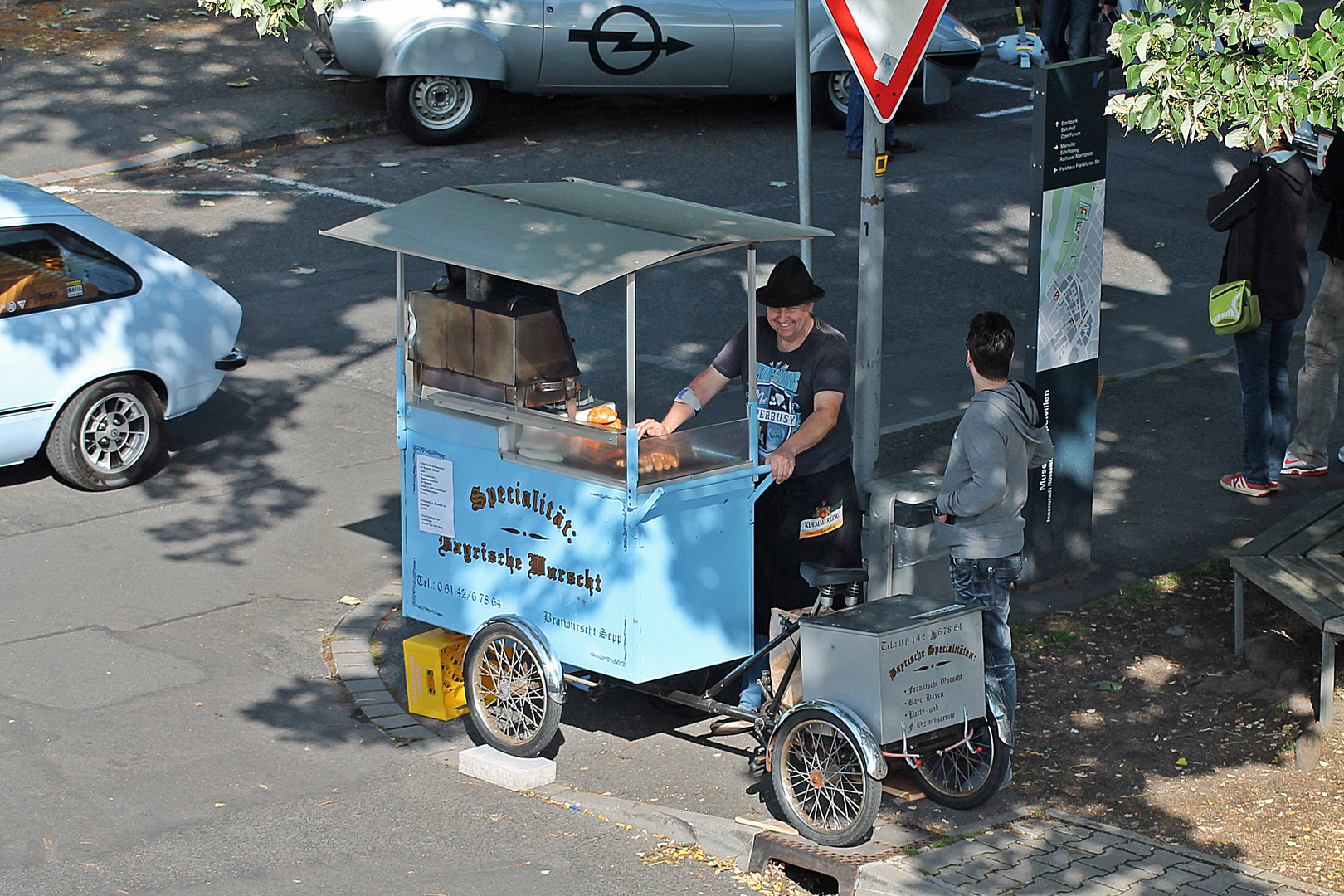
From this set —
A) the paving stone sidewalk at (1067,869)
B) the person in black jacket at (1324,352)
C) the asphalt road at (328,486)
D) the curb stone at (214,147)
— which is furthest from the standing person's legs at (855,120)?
the paving stone sidewalk at (1067,869)

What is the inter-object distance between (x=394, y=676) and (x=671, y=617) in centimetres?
183

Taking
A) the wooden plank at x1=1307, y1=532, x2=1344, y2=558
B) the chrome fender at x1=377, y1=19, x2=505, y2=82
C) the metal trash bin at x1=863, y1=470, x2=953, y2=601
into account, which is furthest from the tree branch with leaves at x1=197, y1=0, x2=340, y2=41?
the chrome fender at x1=377, y1=19, x2=505, y2=82

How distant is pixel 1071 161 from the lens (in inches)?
279

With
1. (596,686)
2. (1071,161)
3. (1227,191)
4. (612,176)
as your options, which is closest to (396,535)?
(596,686)

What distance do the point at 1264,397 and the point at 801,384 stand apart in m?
3.44

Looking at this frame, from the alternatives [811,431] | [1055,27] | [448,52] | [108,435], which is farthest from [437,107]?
[811,431]

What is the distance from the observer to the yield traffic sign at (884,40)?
591 cm

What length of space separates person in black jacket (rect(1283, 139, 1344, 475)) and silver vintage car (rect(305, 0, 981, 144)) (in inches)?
321

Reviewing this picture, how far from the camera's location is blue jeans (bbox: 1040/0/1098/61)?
60.7 ft

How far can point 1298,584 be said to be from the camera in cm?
624

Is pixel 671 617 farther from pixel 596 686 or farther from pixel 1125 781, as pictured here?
pixel 1125 781

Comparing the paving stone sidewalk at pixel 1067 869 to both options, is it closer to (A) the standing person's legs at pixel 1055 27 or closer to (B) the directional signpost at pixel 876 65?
(B) the directional signpost at pixel 876 65

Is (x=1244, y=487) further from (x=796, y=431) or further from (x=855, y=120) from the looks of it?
(x=855, y=120)

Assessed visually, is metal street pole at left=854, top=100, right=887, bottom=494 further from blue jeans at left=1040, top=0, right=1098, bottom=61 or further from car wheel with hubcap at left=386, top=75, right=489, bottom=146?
blue jeans at left=1040, top=0, right=1098, bottom=61
